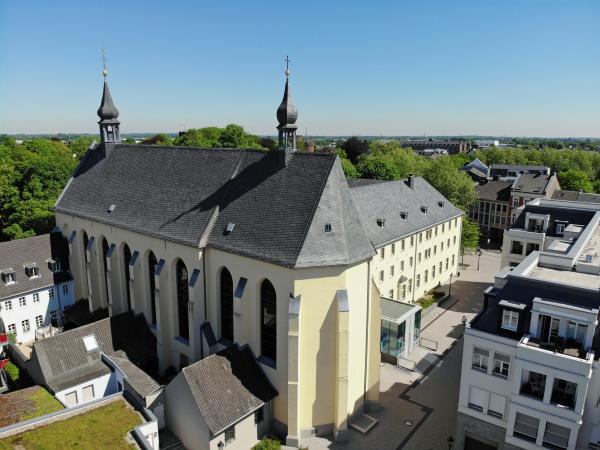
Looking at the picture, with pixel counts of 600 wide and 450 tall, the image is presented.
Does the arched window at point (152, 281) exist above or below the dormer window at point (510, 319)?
below

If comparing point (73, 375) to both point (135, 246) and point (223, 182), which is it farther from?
point (223, 182)

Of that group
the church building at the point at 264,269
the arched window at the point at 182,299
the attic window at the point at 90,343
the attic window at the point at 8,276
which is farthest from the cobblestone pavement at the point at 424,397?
the attic window at the point at 8,276

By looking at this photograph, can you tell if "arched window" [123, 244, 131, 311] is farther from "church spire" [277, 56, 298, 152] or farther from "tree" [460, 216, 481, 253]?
"tree" [460, 216, 481, 253]

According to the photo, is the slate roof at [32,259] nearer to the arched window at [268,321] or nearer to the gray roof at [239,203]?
the gray roof at [239,203]

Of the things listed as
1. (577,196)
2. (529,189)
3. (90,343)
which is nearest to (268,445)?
(90,343)

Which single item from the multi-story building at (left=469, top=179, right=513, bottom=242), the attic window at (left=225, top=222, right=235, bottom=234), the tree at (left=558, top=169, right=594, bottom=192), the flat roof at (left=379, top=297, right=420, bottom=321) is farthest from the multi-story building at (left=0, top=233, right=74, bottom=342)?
the tree at (left=558, top=169, right=594, bottom=192)
